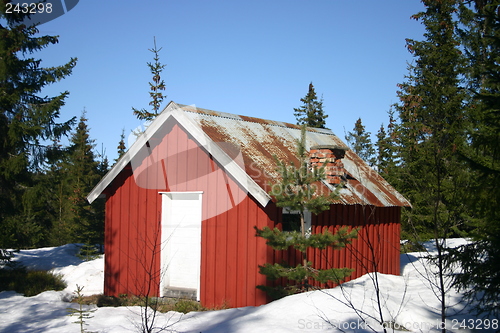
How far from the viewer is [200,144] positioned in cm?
1006

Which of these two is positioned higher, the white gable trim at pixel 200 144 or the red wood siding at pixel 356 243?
the white gable trim at pixel 200 144

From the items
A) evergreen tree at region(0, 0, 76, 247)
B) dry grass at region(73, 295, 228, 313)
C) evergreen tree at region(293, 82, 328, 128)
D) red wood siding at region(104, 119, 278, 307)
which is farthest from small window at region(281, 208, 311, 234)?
evergreen tree at region(293, 82, 328, 128)

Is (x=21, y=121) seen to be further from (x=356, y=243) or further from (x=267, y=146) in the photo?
(x=356, y=243)

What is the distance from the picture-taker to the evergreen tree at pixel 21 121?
1245cm

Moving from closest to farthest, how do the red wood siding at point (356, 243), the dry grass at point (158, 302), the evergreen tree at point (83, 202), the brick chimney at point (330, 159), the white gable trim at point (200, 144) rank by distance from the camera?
A: the white gable trim at point (200, 144), the dry grass at point (158, 302), the red wood siding at point (356, 243), the brick chimney at point (330, 159), the evergreen tree at point (83, 202)

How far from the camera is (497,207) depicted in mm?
5504

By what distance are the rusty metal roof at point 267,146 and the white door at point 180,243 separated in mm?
1573

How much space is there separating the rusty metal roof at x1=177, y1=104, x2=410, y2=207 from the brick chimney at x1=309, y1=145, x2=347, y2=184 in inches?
11.1

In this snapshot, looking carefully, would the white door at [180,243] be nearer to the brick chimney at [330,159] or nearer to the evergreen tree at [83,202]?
the brick chimney at [330,159]

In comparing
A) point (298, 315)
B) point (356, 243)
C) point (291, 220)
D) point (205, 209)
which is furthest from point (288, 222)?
point (298, 315)

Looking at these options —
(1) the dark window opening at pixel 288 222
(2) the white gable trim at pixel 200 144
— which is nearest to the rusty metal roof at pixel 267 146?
(2) the white gable trim at pixel 200 144

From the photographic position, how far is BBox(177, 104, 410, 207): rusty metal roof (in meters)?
9.74

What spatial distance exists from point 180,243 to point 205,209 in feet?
4.03

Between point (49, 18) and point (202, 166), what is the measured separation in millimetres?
7998
